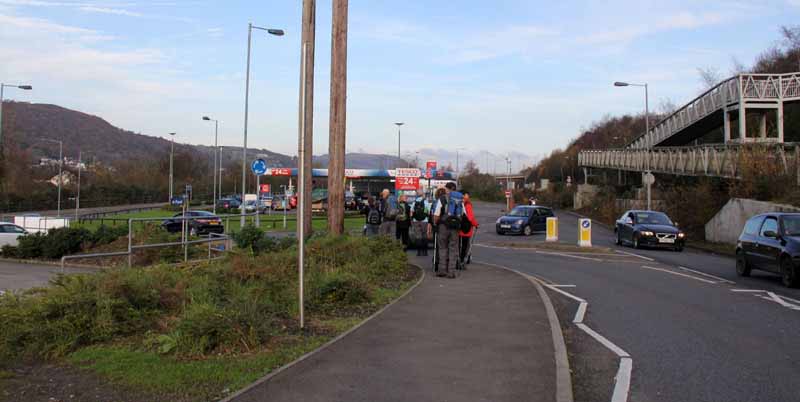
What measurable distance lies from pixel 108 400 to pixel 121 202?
7470 centimetres

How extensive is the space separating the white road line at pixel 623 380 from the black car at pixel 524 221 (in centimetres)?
2640

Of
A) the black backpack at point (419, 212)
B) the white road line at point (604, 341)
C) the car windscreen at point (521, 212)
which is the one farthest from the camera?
the car windscreen at point (521, 212)

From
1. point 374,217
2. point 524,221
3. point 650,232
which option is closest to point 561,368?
point 374,217

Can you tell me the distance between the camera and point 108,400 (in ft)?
19.0

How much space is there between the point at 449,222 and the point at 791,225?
23.8 ft

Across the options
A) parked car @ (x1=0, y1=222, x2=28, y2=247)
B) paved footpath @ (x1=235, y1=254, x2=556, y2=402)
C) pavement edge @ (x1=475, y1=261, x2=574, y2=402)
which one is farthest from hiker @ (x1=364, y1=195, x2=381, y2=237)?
parked car @ (x1=0, y1=222, x2=28, y2=247)

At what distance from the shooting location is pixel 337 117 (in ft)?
56.1

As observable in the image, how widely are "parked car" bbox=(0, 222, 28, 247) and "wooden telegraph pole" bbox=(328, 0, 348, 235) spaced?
722 inches

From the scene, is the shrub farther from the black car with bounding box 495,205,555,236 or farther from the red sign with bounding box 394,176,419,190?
the black car with bounding box 495,205,555,236

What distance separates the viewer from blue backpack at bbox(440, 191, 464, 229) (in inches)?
538

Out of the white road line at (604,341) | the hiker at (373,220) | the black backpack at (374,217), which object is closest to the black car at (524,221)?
the hiker at (373,220)

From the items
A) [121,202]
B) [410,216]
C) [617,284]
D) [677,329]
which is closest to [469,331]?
[677,329]

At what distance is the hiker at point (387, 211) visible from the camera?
19172 millimetres

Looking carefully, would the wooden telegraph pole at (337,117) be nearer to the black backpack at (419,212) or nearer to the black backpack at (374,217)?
the black backpack at (419,212)
